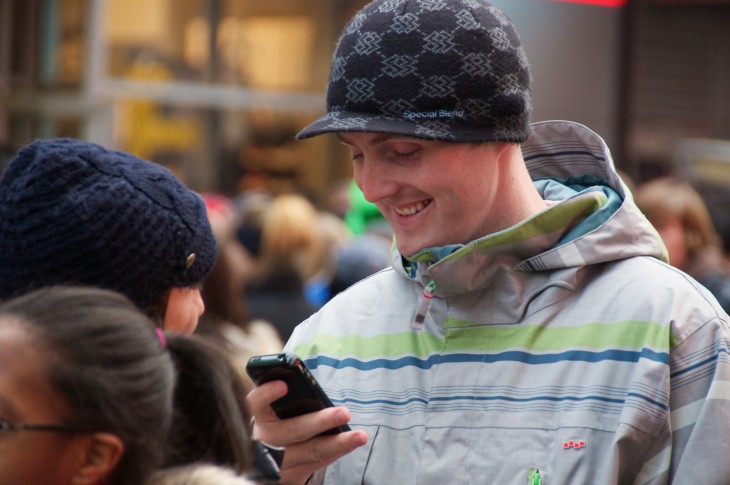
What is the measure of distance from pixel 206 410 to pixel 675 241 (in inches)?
161

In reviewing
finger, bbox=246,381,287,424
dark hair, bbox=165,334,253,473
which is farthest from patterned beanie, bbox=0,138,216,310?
finger, bbox=246,381,287,424

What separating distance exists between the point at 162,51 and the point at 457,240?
1156 cm

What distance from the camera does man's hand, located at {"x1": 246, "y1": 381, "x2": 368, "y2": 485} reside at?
7.41 feet

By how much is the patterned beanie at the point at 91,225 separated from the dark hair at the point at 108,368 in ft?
1.35

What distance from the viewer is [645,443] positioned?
215 centimetres

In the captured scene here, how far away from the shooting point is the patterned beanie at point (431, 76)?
2.34 metres

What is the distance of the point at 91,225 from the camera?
2.44 m

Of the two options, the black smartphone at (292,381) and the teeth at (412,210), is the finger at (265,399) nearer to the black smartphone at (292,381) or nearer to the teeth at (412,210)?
the black smartphone at (292,381)

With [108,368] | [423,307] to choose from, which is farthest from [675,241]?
[108,368]

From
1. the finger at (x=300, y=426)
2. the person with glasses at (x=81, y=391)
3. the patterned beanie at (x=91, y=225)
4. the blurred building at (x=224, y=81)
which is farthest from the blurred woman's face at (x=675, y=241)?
the blurred building at (x=224, y=81)

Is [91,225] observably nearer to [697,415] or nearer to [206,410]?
[206,410]

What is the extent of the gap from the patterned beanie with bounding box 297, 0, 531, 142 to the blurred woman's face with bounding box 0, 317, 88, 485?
781 mm

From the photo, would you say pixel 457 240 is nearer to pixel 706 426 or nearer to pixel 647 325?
pixel 647 325

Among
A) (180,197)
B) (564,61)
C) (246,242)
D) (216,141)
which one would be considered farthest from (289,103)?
(180,197)
